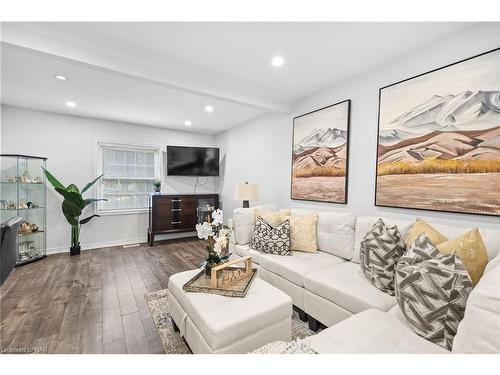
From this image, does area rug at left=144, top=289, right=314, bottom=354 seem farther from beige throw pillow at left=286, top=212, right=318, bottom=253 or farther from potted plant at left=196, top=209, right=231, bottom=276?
beige throw pillow at left=286, top=212, right=318, bottom=253

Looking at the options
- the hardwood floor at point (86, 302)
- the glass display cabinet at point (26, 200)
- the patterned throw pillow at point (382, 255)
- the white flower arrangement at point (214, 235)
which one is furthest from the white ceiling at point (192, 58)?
the hardwood floor at point (86, 302)

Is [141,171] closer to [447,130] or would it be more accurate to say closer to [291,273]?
[291,273]

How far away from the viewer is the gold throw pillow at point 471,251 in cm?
131

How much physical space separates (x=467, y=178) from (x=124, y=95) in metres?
3.96

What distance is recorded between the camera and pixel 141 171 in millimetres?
4879

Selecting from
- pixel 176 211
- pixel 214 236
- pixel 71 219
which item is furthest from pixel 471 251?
pixel 71 219

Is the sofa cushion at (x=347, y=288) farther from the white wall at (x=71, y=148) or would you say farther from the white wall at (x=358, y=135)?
the white wall at (x=71, y=148)

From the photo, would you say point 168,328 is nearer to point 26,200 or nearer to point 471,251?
point 471,251

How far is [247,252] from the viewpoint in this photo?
2.73 metres

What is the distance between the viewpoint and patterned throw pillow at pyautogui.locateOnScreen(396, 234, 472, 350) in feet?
3.66

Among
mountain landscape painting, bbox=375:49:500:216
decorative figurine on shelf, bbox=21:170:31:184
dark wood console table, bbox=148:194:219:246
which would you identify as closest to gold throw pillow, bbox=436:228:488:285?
mountain landscape painting, bbox=375:49:500:216

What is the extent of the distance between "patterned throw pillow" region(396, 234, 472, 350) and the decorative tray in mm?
1008

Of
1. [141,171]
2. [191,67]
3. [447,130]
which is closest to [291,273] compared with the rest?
[447,130]

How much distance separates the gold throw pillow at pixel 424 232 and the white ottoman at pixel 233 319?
42.3 inches
